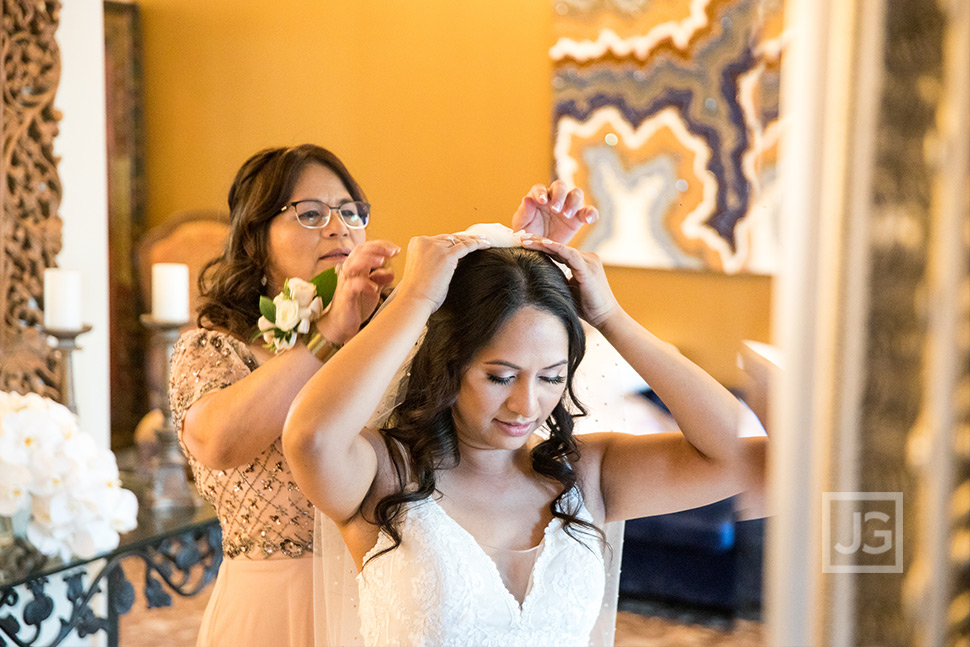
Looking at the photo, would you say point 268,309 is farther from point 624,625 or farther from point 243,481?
point 624,625

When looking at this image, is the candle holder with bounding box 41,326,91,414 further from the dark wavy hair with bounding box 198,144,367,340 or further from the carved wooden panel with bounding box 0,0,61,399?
the dark wavy hair with bounding box 198,144,367,340

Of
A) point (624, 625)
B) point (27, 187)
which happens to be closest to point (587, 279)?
point (27, 187)

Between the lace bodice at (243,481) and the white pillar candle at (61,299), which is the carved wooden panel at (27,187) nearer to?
the white pillar candle at (61,299)

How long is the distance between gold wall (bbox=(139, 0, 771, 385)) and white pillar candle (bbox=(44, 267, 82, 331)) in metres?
0.83

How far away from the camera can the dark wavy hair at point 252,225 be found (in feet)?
4.20

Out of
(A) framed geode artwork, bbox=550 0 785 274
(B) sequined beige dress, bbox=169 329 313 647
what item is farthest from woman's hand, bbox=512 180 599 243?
(B) sequined beige dress, bbox=169 329 313 647

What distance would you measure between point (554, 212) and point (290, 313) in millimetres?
327

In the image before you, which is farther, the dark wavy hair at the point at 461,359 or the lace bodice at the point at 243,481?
the lace bodice at the point at 243,481

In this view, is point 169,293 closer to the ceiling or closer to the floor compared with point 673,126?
closer to the floor

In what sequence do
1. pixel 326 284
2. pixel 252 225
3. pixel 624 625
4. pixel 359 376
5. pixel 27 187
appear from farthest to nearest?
pixel 624 625 → pixel 27 187 → pixel 252 225 → pixel 326 284 → pixel 359 376

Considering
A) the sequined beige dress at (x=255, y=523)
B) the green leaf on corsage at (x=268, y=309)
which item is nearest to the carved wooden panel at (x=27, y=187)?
the sequined beige dress at (x=255, y=523)

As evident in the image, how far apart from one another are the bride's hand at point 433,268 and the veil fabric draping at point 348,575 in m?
0.08

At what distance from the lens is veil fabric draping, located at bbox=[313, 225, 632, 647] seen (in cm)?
111

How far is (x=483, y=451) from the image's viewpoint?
3.67ft
